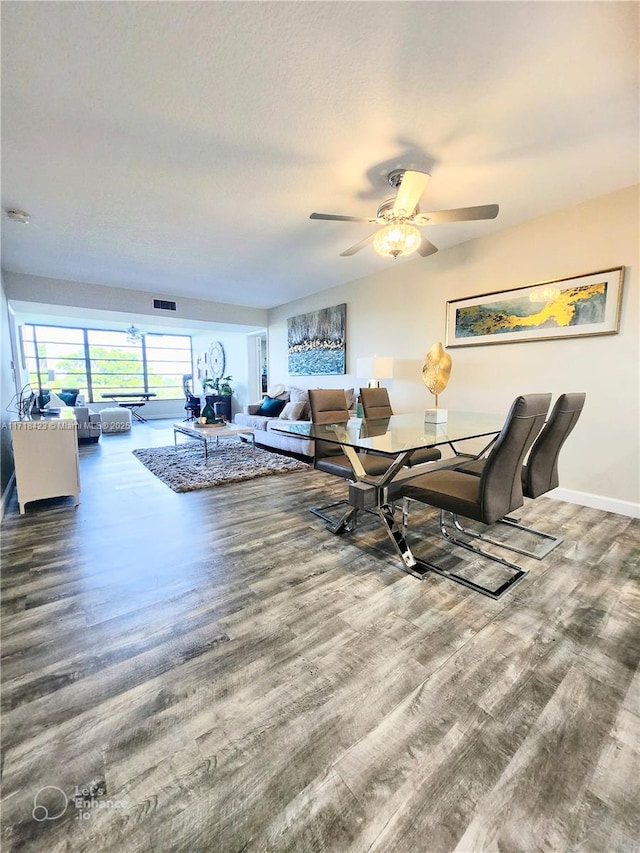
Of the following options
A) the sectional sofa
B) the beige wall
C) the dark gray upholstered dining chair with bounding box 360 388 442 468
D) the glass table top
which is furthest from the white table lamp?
the glass table top

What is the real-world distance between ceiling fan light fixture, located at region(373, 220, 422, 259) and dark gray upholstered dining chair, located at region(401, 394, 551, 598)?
1.41 m

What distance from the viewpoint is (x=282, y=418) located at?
546 centimetres

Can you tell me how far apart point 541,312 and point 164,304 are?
5531mm

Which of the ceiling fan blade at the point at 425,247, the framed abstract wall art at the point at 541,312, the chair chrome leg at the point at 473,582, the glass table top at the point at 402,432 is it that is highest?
the ceiling fan blade at the point at 425,247

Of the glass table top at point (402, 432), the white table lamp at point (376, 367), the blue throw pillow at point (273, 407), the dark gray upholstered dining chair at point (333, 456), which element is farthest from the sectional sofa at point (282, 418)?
the glass table top at point (402, 432)

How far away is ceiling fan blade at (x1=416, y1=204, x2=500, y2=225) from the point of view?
6.91 ft

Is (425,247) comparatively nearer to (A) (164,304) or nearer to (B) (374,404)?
(B) (374,404)

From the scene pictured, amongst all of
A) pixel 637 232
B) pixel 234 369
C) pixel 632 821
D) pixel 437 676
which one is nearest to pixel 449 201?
pixel 637 232

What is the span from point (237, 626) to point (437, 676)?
2.92 ft

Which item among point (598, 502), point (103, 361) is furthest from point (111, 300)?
point (598, 502)

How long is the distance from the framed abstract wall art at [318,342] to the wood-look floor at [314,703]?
150 inches

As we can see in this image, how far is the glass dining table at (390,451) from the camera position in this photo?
209cm

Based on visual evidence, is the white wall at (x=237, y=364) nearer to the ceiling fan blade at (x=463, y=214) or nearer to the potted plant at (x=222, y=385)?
the potted plant at (x=222, y=385)

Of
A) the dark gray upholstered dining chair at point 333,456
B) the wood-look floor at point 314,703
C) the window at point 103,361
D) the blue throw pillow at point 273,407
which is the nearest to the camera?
the wood-look floor at point 314,703
